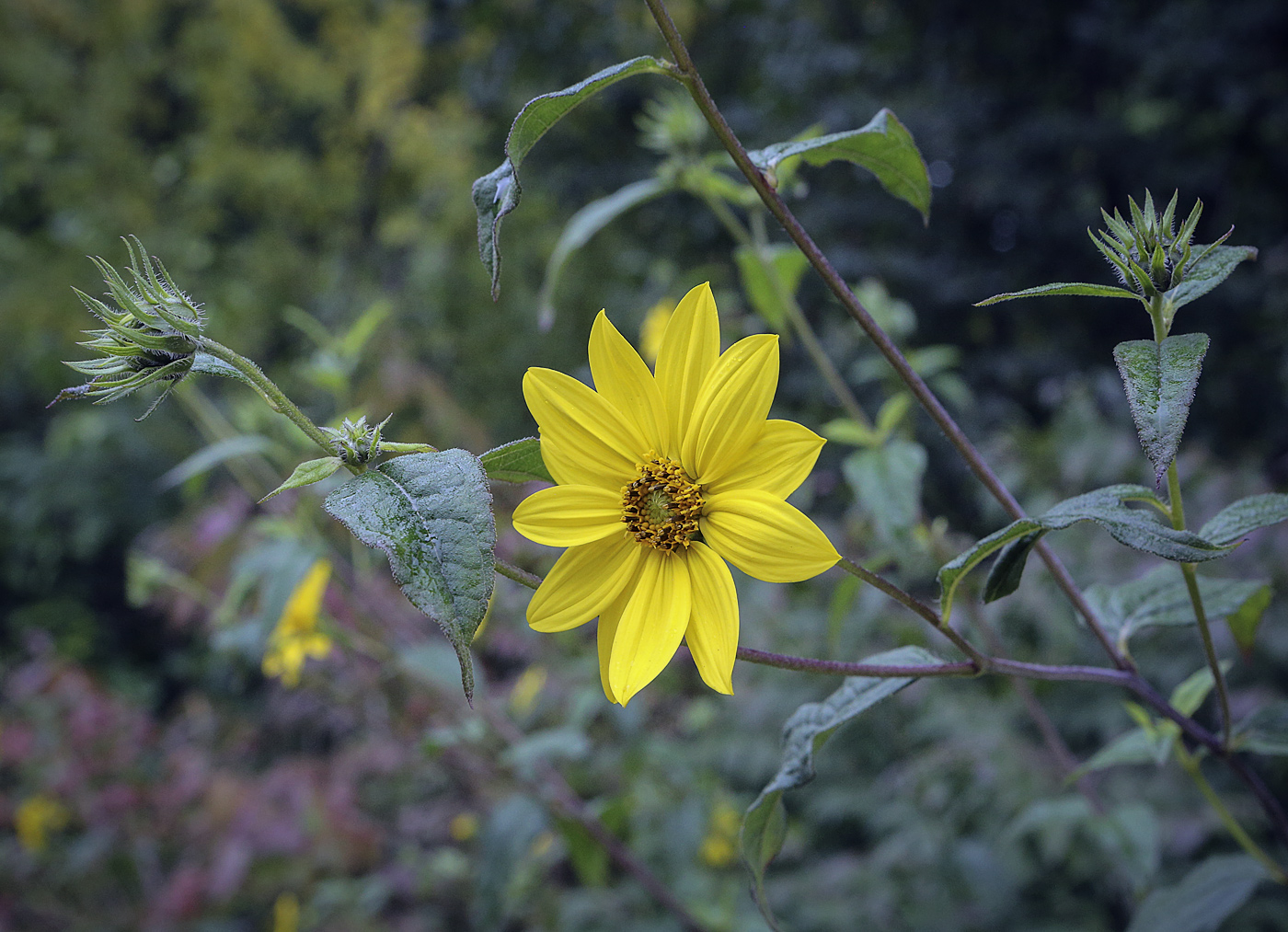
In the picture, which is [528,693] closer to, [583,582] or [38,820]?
[583,582]

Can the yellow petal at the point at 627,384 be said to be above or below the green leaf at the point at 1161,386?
above

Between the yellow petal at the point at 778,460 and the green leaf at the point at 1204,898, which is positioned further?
the green leaf at the point at 1204,898

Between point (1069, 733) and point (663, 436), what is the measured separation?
1.68 metres

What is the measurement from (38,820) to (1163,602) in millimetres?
2965

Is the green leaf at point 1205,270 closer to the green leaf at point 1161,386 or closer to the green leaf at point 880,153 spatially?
the green leaf at point 1161,386

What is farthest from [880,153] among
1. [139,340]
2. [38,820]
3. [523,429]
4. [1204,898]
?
[523,429]

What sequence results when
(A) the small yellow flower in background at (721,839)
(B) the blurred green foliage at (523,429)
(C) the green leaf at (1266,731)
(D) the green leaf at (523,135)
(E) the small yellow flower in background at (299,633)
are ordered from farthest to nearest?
1. (A) the small yellow flower in background at (721,839)
2. (B) the blurred green foliage at (523,429)
3. (E) the small yellow flower in background at (299,633)
4. (C) the green leaf at (1266,731)
5. (D) the green leaf at (523,135)

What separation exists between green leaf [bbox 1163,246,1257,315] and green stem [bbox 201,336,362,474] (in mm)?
448

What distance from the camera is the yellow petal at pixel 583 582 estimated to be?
1.48 ft

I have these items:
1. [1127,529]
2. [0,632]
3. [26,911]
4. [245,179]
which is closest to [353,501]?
[1127,529]

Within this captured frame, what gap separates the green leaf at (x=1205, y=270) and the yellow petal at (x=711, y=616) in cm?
28

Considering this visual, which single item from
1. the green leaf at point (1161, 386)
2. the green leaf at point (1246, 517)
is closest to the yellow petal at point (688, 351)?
the green leaf at point (1161, 386)

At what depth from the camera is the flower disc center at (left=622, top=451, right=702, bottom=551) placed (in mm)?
484

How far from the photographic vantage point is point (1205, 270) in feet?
1.42
